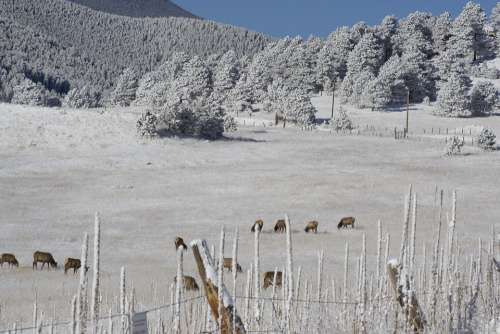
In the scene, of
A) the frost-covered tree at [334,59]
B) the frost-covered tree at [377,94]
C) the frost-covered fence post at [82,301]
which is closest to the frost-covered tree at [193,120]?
the frost-covered tree at [377,94]

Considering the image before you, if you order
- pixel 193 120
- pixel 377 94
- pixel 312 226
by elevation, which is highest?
pixel 377 94

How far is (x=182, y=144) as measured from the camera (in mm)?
46375

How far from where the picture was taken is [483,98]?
237ft

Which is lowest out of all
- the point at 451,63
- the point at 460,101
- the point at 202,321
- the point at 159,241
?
the point at 159,241

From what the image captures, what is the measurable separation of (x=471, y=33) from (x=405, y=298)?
9161 centimetres

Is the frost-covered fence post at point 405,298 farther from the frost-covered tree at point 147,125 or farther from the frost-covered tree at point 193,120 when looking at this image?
the frost-covered tree at point 193,120

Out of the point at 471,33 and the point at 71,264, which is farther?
the point at 471,33

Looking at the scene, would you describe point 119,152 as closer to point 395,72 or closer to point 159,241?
point 159,241

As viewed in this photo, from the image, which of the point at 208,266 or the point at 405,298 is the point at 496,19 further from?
the point at 208,266

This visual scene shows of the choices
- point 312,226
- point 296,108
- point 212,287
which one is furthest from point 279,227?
point 296,108

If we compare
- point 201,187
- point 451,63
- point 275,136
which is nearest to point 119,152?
point 201,187

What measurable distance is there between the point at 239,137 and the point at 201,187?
57.5 feet

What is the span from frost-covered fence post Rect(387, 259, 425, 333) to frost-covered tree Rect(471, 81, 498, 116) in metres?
70.2

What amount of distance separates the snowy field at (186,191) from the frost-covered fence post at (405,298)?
20.6 ft
